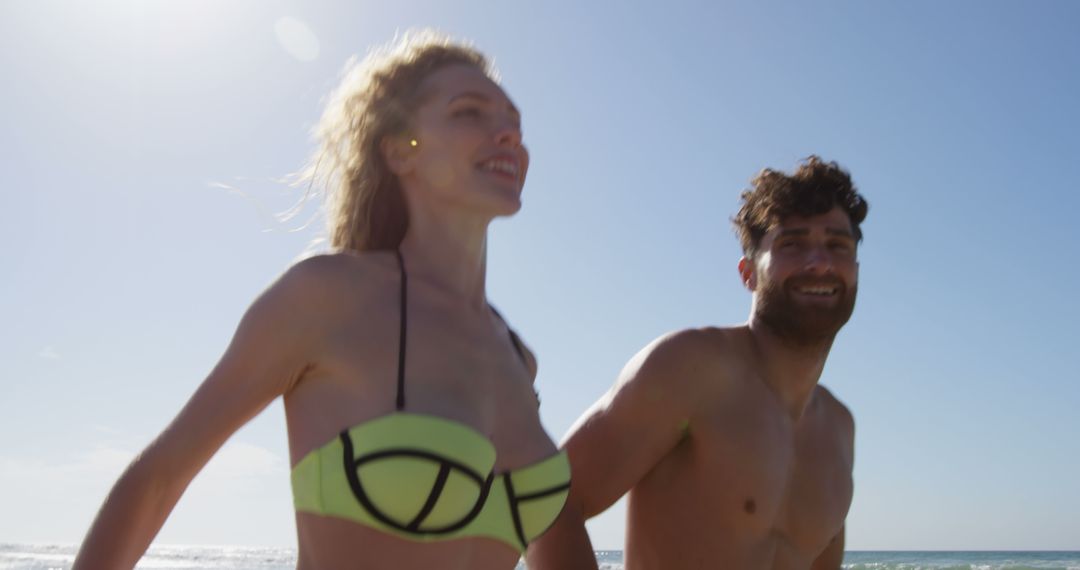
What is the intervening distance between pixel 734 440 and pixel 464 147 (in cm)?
181

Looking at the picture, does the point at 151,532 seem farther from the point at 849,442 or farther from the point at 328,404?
the point at 849,442

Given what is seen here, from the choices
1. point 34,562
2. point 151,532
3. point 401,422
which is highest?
point 401,422

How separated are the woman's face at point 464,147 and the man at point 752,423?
132 cm

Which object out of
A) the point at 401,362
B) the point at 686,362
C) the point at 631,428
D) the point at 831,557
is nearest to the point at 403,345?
the point at 401,362

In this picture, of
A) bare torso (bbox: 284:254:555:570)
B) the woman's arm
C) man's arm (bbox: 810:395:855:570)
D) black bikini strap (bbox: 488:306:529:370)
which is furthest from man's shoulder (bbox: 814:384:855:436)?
the woman's arm

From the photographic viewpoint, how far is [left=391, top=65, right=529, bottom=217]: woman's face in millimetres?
2506

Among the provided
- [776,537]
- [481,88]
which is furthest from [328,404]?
[776,537]

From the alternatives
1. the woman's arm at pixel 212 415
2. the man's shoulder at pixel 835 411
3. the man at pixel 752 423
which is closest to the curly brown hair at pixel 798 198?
the man at pixel 752 423

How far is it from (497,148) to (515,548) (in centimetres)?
100

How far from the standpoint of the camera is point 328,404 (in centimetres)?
211

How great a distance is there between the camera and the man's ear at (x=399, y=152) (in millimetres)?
2582

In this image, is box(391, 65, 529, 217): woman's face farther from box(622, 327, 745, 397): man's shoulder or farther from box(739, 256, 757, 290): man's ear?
box(739, 256, 757, 290): man's ear

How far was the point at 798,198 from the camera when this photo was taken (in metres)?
4.09

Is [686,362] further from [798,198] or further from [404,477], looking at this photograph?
[404,477]
